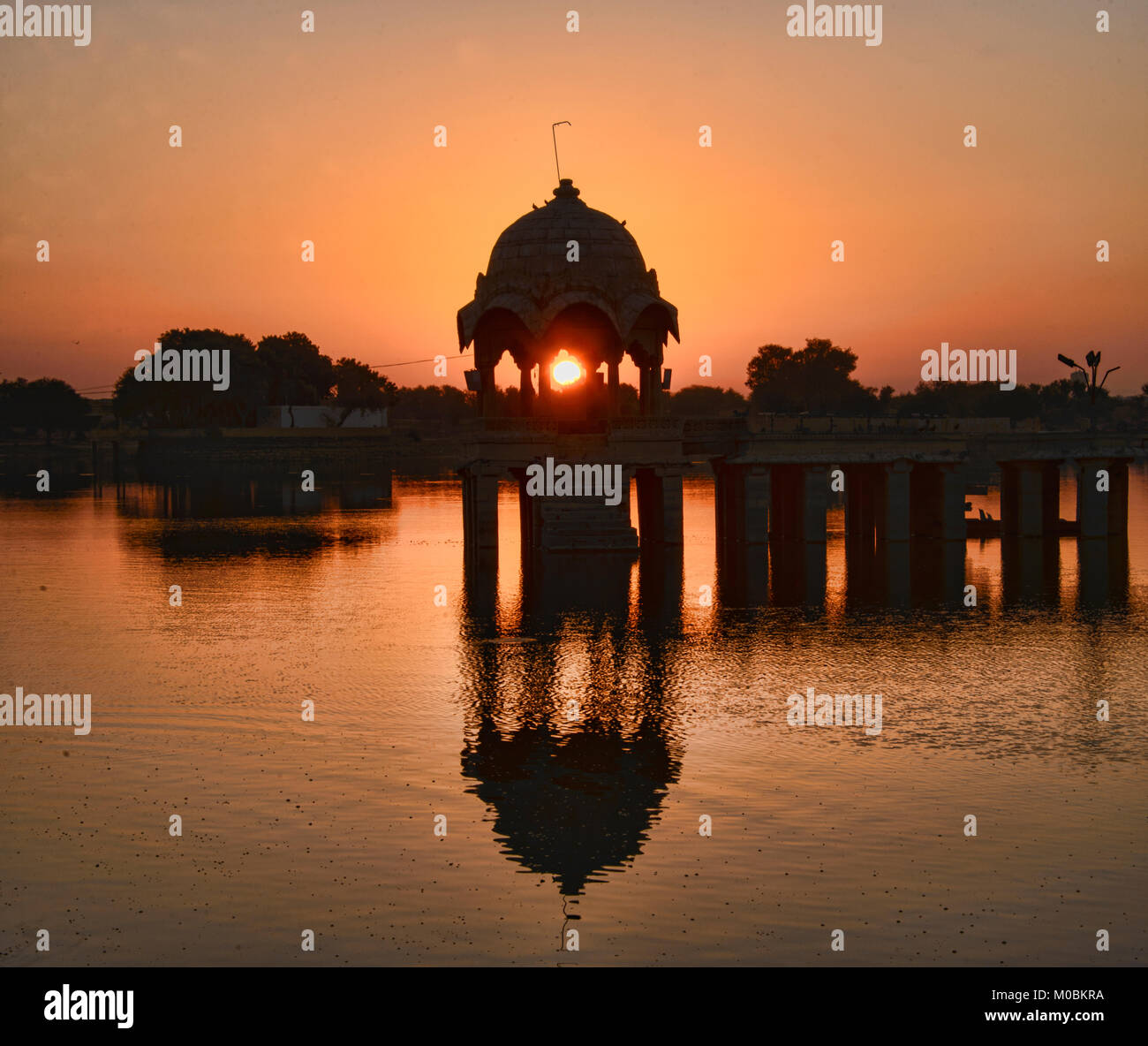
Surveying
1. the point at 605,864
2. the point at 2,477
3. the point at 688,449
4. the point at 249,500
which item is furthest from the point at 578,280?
the point at 2,477

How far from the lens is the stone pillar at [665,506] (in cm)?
5919

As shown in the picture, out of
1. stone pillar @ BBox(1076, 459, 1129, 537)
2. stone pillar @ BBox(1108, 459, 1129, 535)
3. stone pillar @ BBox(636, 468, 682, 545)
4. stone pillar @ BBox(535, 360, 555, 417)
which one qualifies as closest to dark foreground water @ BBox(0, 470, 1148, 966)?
stone pillar @ BBox(636, 468, 682, 545)

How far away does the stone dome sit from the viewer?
5931 centimetres

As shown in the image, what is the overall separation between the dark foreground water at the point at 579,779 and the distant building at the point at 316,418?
14230cm

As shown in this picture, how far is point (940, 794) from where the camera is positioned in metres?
22.7

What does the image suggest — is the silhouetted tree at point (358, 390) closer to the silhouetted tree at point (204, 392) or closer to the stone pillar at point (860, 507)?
the silhouetted tree at point (204, 392)

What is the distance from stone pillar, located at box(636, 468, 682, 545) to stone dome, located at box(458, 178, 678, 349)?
22.5ft

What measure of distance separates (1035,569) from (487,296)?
27.5m

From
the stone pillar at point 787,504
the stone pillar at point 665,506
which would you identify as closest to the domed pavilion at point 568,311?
the stone pillar at point 665,506

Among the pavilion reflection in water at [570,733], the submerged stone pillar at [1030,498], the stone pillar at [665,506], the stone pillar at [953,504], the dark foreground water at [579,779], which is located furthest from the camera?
the submerged stone pillar at [1030,498]

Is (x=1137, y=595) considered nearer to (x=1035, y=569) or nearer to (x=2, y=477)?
(x=1035, y=569)

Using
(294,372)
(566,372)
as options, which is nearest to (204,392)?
(294,372)

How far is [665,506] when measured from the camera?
59781 mm

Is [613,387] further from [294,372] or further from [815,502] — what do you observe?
[294,372]
